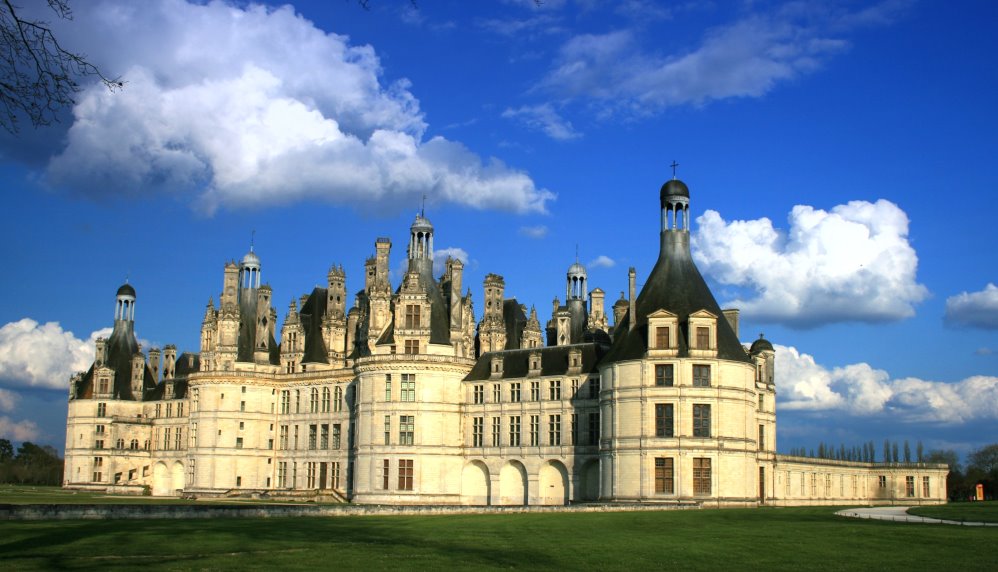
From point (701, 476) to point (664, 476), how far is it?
1917 mm

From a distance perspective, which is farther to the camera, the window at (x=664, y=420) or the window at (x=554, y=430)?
the window at (x=554, y=430)

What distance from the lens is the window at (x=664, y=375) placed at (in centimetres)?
5625

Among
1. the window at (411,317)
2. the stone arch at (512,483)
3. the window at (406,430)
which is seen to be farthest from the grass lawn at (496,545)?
the window at (411,317)

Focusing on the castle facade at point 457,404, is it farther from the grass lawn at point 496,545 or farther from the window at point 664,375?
the grass lawn at point 496,545

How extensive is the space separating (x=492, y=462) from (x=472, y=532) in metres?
37.3

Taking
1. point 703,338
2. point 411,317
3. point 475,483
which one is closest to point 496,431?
point 475,483

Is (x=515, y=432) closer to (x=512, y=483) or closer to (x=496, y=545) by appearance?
(x=512, y=483)

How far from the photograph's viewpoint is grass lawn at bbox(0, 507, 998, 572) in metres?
22.8

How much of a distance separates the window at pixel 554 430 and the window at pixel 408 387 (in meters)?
9.18

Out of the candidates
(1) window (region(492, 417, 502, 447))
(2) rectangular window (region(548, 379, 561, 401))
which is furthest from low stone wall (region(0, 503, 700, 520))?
(1) window (region(492, 417, 502, 447))

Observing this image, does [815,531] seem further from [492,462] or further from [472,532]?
[492,462]

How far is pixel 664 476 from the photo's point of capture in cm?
5562

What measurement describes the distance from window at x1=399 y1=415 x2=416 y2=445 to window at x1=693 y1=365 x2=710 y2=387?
20.5m

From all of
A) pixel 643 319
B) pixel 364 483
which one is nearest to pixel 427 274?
pixel 364 483
